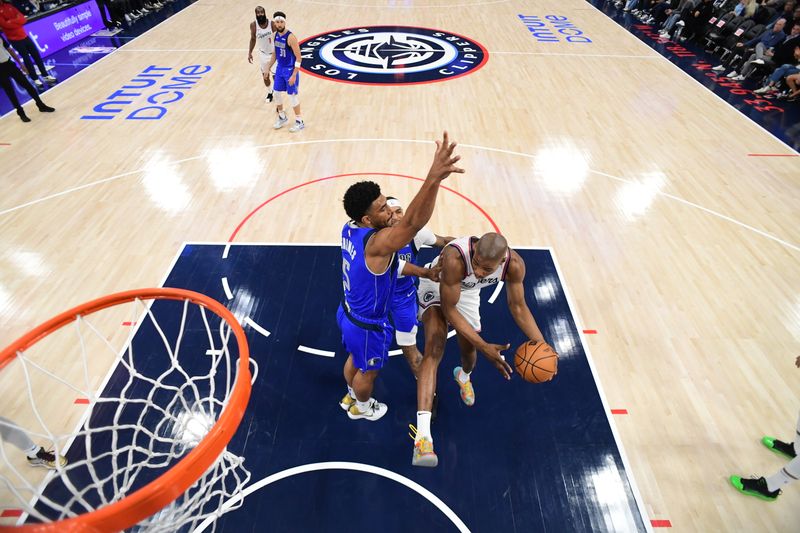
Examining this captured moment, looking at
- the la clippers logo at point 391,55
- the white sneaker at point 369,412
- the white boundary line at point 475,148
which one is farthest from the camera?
the la clippers logo at point 391,55

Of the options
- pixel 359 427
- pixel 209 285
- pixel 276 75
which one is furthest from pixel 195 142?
pixel 359 427

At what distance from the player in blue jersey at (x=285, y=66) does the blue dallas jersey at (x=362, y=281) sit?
5073 millimetres

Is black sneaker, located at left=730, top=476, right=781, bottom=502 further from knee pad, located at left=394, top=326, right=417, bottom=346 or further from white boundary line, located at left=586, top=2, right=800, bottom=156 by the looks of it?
white boundary line, located at left=586, top=2, right=800, bottom=156

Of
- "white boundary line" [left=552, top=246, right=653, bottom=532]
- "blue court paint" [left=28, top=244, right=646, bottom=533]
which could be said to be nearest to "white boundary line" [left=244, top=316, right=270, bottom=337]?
"blue court paint" [left=28, top=244, right=646, bottom=533]

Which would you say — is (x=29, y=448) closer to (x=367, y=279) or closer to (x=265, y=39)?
(x=367, y=279)

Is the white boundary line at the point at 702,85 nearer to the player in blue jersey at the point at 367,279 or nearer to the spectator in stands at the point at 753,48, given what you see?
the spectator in stands at the point at 753,48

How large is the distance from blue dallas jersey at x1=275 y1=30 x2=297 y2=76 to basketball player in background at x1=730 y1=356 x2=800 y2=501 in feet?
23.8

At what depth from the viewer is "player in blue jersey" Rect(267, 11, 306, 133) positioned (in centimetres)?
695

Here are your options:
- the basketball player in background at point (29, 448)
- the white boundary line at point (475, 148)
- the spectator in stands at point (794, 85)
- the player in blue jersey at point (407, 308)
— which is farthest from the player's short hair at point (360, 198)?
the spectator in stands at point (794, 85)

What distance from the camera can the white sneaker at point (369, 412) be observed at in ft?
12.1

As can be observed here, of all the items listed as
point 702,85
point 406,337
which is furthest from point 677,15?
point 406,337

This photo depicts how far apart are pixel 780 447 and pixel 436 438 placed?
2680mm

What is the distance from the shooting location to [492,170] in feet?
22.7

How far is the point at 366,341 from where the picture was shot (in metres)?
3.34
